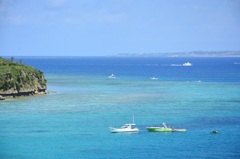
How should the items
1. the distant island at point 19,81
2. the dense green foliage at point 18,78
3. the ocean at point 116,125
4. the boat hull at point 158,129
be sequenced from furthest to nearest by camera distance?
the dense green foliage at point 18,78, the distant island at point 19,81, the boat hull at point 158,129, the ocean at point 116,125

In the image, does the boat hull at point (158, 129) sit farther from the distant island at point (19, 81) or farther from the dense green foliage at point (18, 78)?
the dense green foliage at point (18, 78)

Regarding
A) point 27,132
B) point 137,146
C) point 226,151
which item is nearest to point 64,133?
point 27,132

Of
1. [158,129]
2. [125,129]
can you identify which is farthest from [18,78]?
[158,129]

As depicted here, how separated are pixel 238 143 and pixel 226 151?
145 inches

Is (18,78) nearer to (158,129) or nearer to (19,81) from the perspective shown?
(19,81)

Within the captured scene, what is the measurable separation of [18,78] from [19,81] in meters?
0.56

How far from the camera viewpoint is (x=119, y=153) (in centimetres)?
5153

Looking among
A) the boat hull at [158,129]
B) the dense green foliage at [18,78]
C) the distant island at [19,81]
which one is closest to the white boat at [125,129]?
the boat hull at [158,129]

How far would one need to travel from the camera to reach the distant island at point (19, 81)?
310 ft

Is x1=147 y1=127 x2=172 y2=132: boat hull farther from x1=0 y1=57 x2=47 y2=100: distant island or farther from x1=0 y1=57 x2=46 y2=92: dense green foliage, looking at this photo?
x1=0 y1=57 x2=46 y2=92: dense green foliage

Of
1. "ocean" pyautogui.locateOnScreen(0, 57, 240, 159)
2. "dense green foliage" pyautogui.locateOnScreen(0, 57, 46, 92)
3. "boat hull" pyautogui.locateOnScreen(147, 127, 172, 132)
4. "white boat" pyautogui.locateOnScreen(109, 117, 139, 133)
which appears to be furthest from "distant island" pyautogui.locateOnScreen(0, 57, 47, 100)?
"boat hull" pyautogui.locateOnScreen(147, 127, 172, 132)

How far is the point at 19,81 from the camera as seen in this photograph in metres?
97.2

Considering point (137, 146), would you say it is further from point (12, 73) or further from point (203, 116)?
point (12, 73)

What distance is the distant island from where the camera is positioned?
310 ft
